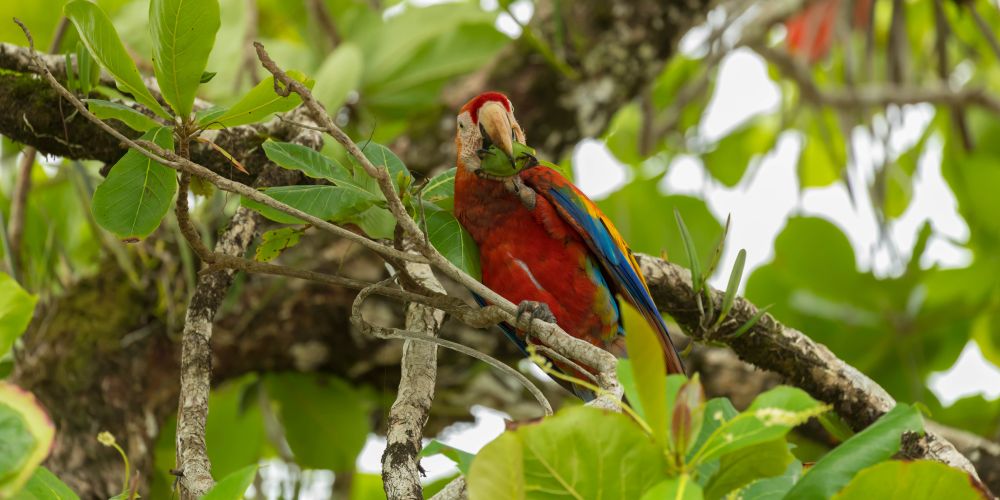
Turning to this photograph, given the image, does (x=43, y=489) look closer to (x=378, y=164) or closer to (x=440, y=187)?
(x=378, y=164)

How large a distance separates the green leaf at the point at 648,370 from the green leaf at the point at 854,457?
0.73 ft

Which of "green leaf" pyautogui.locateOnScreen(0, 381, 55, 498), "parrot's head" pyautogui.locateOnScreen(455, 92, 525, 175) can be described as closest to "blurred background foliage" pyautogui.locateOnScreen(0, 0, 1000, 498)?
"parrot's head" pyautogui.locateOnScreen(455, 92, 525, 175)

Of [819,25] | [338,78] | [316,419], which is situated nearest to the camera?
[338,78]

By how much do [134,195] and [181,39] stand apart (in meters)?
0.27

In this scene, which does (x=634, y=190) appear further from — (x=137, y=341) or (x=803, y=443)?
(x=137, y=341)

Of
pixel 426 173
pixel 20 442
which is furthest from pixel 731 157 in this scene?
pixel 20 442

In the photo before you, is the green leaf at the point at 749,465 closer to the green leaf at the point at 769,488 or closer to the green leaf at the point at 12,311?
the green leaf at the point at 769,488

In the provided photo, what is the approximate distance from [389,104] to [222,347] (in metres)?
0.96

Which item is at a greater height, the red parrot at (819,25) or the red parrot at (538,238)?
the red parrot at (819,25)

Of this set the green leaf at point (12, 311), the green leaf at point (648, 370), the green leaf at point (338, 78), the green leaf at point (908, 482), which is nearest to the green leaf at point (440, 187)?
the green leaf at point (12, 311)

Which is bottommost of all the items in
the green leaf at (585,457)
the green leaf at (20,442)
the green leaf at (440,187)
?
the green leaf at (20,442)

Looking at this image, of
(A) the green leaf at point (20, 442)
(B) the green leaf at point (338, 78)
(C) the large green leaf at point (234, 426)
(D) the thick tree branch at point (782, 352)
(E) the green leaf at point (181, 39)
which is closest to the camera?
(A) the green leaf at point (20, 442)

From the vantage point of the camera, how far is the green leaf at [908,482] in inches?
41.3

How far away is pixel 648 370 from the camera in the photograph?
98 cm
